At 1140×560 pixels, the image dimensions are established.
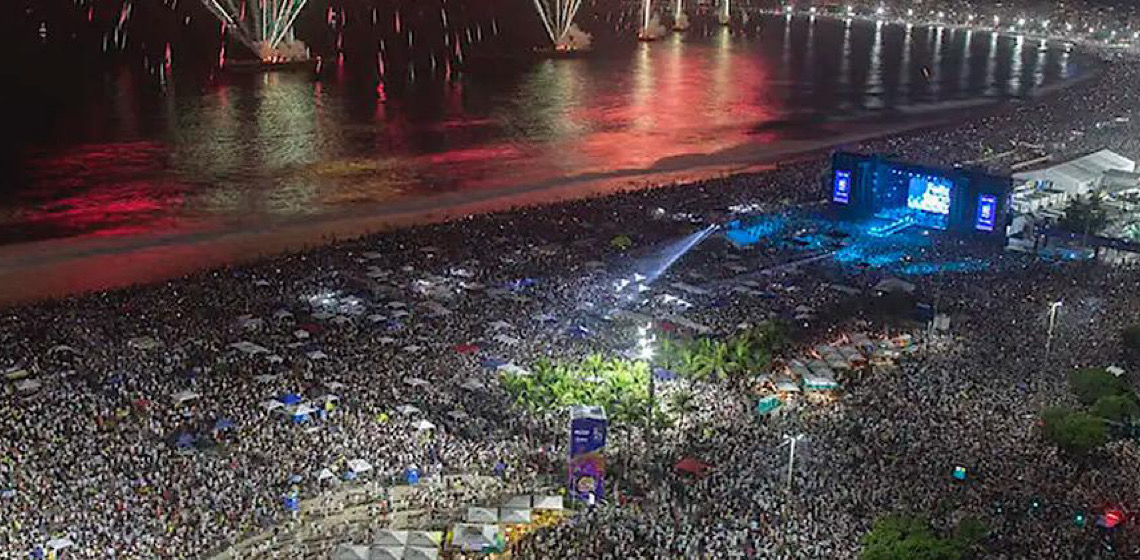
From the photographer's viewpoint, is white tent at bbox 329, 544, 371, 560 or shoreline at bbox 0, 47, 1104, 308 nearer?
white tent at bbox 329, 544, 371, 560

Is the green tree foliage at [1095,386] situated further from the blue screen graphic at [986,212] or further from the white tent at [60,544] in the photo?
the white tent at [60,544]

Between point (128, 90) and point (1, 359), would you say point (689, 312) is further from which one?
point (128, 90)

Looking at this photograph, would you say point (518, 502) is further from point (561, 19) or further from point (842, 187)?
point (561, 19)

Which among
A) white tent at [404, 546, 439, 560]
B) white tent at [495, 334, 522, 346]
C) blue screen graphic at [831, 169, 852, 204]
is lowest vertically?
white tent at [495, 334, 522, 346]

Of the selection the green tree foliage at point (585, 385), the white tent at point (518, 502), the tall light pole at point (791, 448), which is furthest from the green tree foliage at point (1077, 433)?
the white tent at point (518, 502)

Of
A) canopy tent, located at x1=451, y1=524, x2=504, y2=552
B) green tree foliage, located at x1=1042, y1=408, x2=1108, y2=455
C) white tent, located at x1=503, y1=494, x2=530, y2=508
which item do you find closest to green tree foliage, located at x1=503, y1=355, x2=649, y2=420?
white tent, located at x1=503, y1=494, x2=530, y2=508

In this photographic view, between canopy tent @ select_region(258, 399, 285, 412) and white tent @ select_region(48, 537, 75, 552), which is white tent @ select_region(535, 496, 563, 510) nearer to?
canopy tent @ select_region(258, 399, 285, 412)

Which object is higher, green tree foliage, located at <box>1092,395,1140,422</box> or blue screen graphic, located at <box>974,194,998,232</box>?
blue screen graphic, located at <box>974,194,998,232</box>
